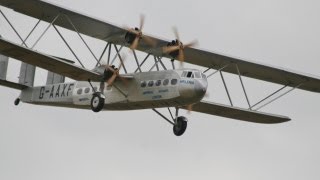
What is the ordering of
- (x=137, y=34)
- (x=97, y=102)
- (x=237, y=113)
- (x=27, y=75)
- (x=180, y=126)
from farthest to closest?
(x=27, y=75) → (x=237, y=113) → (x=180, y=126) → (x=137, y=34) → (x=97, y=102)

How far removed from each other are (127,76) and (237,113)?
24.5 ft

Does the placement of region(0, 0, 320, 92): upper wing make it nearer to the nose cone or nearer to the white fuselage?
the white fuselage

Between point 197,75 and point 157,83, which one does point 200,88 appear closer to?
point 197,75

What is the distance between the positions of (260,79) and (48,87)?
1184 cm

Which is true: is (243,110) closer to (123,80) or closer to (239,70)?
(239,70)

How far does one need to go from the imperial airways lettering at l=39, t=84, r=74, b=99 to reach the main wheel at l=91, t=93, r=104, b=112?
3413mm

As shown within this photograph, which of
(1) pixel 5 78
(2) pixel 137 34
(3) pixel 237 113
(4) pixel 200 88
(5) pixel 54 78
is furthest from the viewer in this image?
(5) pixel 54 78

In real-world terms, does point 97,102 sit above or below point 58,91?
below

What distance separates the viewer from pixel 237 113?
172 ft

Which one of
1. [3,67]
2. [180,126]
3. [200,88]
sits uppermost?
[3,67]

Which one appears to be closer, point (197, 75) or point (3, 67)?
point (197, 75)

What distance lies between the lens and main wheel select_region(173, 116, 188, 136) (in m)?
50.0

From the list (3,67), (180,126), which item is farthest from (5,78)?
(180,126)

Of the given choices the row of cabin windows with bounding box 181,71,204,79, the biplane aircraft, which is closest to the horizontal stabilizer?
the biplane aircraft
